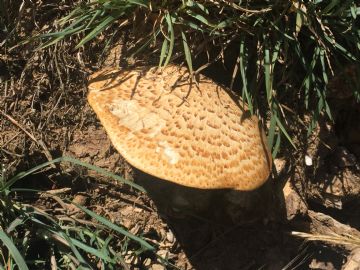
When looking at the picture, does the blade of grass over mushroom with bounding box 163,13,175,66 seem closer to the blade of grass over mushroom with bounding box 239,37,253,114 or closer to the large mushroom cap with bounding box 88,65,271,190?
the large mushroom cap with bounding box 88,65,271,190

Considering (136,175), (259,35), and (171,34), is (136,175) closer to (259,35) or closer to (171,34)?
(171,34)

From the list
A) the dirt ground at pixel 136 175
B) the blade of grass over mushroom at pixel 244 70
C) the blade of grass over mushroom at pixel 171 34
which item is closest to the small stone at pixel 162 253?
the dirt ground at pixel 136 175

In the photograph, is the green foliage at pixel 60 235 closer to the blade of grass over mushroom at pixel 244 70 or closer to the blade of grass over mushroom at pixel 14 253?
the blade of grass over mushroom at pixel 14 253

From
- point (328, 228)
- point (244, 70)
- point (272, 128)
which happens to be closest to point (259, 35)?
point (244, 70)

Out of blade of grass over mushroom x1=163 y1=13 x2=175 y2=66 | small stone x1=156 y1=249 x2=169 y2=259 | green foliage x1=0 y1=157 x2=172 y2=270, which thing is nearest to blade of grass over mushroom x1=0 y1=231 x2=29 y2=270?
green foliage x1=0 y1=157 x2=172 y2=270

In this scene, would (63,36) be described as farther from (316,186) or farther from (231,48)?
(316,186)

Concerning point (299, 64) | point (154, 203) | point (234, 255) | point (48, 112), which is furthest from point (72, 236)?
point (299, 64)

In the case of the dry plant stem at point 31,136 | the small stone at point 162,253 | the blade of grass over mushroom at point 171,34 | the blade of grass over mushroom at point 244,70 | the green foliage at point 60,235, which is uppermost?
the blade of grass over mushroom at point 171,34
